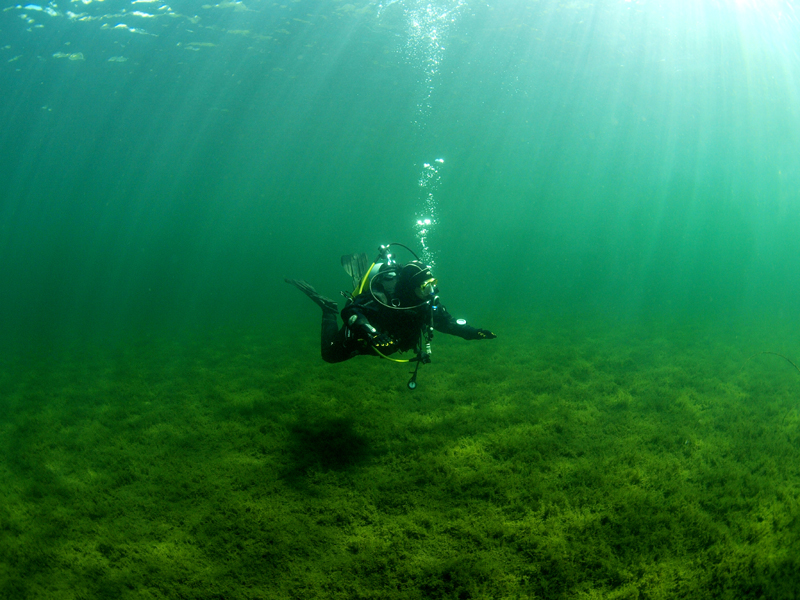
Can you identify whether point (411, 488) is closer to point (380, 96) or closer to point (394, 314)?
point (394, 314)

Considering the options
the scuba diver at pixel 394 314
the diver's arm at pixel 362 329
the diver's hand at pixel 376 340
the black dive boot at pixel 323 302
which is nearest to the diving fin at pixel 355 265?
the black dive boot at pixel 323 302

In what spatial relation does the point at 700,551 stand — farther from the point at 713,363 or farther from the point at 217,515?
the point at 713,363

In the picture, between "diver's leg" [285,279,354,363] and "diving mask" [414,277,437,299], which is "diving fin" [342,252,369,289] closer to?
"diver's leg" [285,279,354,363]

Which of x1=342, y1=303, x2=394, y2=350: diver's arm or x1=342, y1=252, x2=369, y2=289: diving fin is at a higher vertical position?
x1=342, y1=252, x2=369, y2=289: diving fin

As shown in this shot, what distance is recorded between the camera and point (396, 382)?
26.0ft

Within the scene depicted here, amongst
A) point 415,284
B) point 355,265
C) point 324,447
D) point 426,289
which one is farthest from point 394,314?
point 355,265

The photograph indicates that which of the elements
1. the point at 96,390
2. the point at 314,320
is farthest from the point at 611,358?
the point at 314,320

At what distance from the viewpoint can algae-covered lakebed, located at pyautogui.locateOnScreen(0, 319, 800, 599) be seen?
3.06 meters

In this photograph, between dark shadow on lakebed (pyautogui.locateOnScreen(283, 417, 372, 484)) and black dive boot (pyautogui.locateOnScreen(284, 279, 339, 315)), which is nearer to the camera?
dark shadow on lakebed (pyautogui.locateOnScreen(283, 417, 372, 484))

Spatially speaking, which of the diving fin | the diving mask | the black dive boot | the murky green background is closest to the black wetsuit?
the diving mask

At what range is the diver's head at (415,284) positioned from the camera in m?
4.79

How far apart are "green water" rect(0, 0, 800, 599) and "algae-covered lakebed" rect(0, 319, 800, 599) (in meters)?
0.03

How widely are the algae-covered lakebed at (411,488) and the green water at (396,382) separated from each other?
0.03m

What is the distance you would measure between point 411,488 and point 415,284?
243 centimetres
